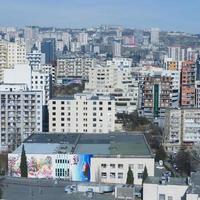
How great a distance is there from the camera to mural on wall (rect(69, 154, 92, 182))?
7629 millimetres

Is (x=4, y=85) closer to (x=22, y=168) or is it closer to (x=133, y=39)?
(x=22, y=168)

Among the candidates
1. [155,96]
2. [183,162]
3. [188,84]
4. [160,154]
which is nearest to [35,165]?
[183,162]

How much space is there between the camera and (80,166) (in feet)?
25.1

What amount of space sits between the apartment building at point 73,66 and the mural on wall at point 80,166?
40.5 ft

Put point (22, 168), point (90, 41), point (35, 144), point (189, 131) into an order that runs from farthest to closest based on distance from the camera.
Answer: point (90, 41) → point (189, 131) → point (35, 144) → point (22, 168)

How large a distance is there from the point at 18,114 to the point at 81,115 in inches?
41.2

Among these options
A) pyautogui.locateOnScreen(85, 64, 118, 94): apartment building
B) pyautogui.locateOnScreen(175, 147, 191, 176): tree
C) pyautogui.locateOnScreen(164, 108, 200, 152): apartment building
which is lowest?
pyautogui.locateOnScreen(175, 147, 191, 176): tree

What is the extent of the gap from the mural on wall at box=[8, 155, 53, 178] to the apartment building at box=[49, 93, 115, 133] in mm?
2718

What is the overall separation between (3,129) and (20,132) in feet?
0.92

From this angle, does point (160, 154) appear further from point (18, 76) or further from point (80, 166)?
point (18, 76)

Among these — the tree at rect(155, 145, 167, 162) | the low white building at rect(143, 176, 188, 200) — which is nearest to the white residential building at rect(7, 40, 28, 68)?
the tree at rect(155, 145, 167, 162)

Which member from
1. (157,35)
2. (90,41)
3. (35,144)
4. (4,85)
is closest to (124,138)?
(35,144)

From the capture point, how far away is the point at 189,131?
36.2ft

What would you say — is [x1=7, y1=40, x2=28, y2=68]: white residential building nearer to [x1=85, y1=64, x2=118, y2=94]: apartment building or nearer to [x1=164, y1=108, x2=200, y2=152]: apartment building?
[x1=85, y1=64, x2=118, y2=94]: apartment building
